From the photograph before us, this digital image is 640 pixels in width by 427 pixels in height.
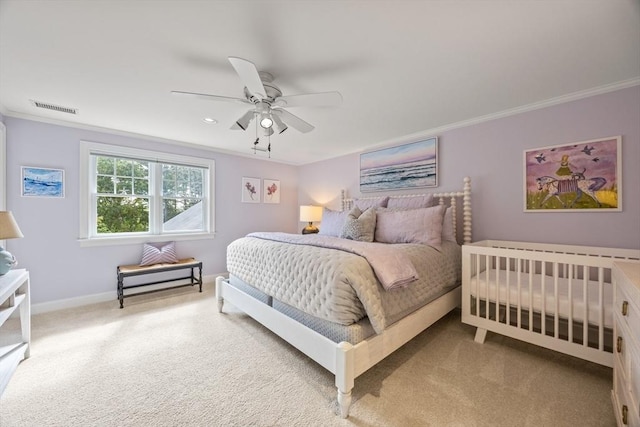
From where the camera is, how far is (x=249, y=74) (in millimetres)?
1551

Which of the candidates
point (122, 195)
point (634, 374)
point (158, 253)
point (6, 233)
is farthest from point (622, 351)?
point (122, 195)

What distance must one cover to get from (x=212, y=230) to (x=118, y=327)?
1.90 meters

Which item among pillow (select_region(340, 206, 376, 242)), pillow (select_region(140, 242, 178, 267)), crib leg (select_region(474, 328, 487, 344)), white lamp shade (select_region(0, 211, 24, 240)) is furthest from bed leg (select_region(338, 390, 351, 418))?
pillow (select_region(140, 242, 178, 267))

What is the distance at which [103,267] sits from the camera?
3268mm

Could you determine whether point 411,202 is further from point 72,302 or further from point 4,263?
point 72,302

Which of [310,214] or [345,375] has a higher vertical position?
[310,214]

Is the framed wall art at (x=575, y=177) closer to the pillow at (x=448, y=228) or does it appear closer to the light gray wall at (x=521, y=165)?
the light gray wall at (x=521, y=165)

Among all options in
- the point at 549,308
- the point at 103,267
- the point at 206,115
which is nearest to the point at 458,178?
the point at 549,308

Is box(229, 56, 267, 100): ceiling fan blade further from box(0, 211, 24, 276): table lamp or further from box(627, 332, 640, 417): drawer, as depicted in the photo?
box(627, 332, 640, 417): drawer

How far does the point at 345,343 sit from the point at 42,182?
3.77 m

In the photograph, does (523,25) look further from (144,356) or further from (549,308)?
(144,356)

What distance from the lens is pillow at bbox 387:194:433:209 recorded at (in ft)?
9.78

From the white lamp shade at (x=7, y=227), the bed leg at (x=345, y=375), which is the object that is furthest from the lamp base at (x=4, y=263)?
the bed leg at (x=345, y=375)

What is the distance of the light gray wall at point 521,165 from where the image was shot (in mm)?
2080
